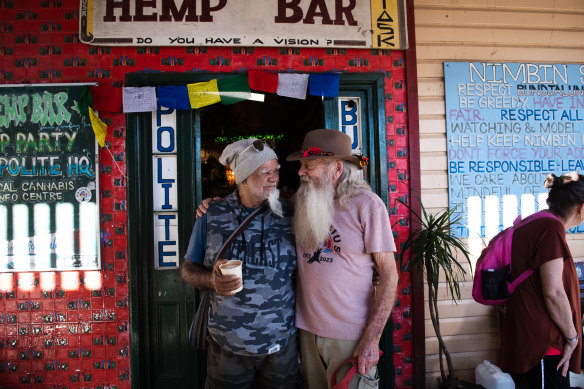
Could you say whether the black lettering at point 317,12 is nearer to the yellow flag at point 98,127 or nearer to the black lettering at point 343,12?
the black lettering at point 343,12

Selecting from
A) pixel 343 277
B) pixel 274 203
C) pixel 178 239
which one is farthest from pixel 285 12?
pixel 343 277

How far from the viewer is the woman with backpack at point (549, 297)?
2217 mm

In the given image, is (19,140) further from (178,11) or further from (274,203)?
(274,203)

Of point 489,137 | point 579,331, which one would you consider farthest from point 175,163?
point 579,331

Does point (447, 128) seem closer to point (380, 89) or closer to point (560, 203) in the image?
point (380, 89)

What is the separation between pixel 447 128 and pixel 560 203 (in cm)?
122

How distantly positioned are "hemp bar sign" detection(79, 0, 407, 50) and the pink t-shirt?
187 cm

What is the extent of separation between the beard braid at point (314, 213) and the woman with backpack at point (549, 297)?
4.42ft

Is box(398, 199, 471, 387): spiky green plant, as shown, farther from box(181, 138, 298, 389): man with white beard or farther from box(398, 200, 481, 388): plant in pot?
box(181, 138, 298, 389): man with white beard

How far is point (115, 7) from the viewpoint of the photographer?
309cm

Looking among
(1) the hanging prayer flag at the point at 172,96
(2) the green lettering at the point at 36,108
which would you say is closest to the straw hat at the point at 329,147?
(1) the hanging prayer flag at the point at 172,96

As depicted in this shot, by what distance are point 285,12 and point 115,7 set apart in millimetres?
1456

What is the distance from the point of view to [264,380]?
6.82 ft

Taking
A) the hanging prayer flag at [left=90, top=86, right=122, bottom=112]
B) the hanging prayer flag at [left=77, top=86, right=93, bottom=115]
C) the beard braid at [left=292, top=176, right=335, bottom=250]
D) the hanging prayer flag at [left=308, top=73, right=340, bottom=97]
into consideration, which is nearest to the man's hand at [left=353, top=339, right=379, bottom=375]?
the beard braid at [left=292, top=176, right=335, bottom=250]
